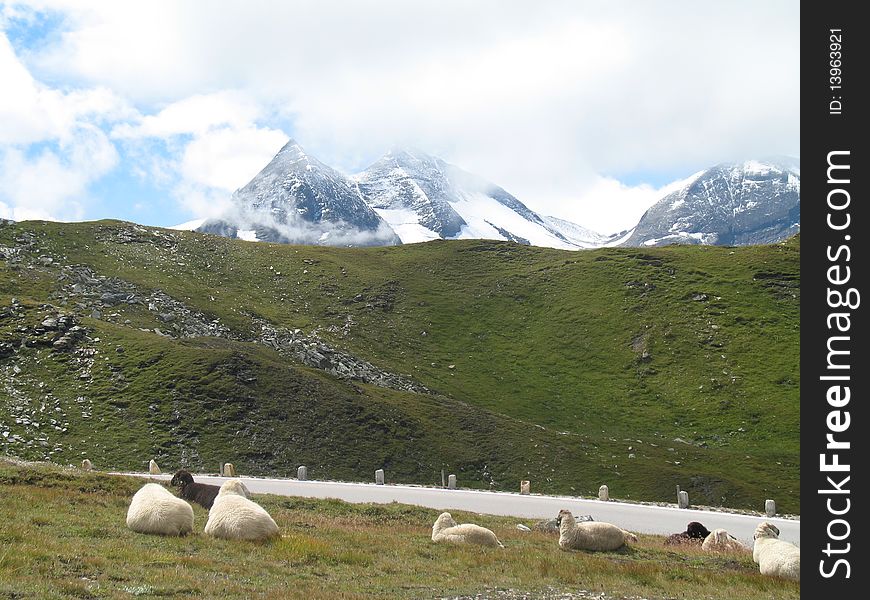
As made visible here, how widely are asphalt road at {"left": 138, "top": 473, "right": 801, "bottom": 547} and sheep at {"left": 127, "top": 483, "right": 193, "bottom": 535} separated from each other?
19.5m

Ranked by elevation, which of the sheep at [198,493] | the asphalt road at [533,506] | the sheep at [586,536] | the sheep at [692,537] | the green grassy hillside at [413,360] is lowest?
the asphalt road at [533,506]

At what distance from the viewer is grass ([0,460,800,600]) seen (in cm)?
1340

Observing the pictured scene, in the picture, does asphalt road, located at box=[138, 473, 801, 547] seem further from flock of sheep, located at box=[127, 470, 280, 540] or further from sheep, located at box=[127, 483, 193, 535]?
sheep, located at box=[127, 483, 193, 535]

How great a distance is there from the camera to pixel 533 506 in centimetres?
4191

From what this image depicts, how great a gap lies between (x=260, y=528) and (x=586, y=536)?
36.4 ft

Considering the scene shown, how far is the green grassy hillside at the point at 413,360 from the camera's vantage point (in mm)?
64938

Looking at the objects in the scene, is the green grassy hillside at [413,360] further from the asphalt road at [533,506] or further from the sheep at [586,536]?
the sheep at [586,536]

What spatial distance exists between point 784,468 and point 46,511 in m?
69.6

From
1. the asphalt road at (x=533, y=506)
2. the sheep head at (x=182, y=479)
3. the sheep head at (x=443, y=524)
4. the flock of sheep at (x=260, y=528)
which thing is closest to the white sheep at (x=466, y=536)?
the flock of sheep at (x=260, y=528)

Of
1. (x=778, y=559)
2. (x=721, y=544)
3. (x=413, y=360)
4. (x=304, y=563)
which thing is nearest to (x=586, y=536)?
(x=778, y=559)

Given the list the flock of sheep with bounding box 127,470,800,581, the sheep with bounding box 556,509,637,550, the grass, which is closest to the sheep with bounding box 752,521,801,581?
the flock of sheep with bounding box 127,470,800,581

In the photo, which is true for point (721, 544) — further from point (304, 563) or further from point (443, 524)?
point (304, 563)

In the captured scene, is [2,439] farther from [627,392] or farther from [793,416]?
[793,416]
